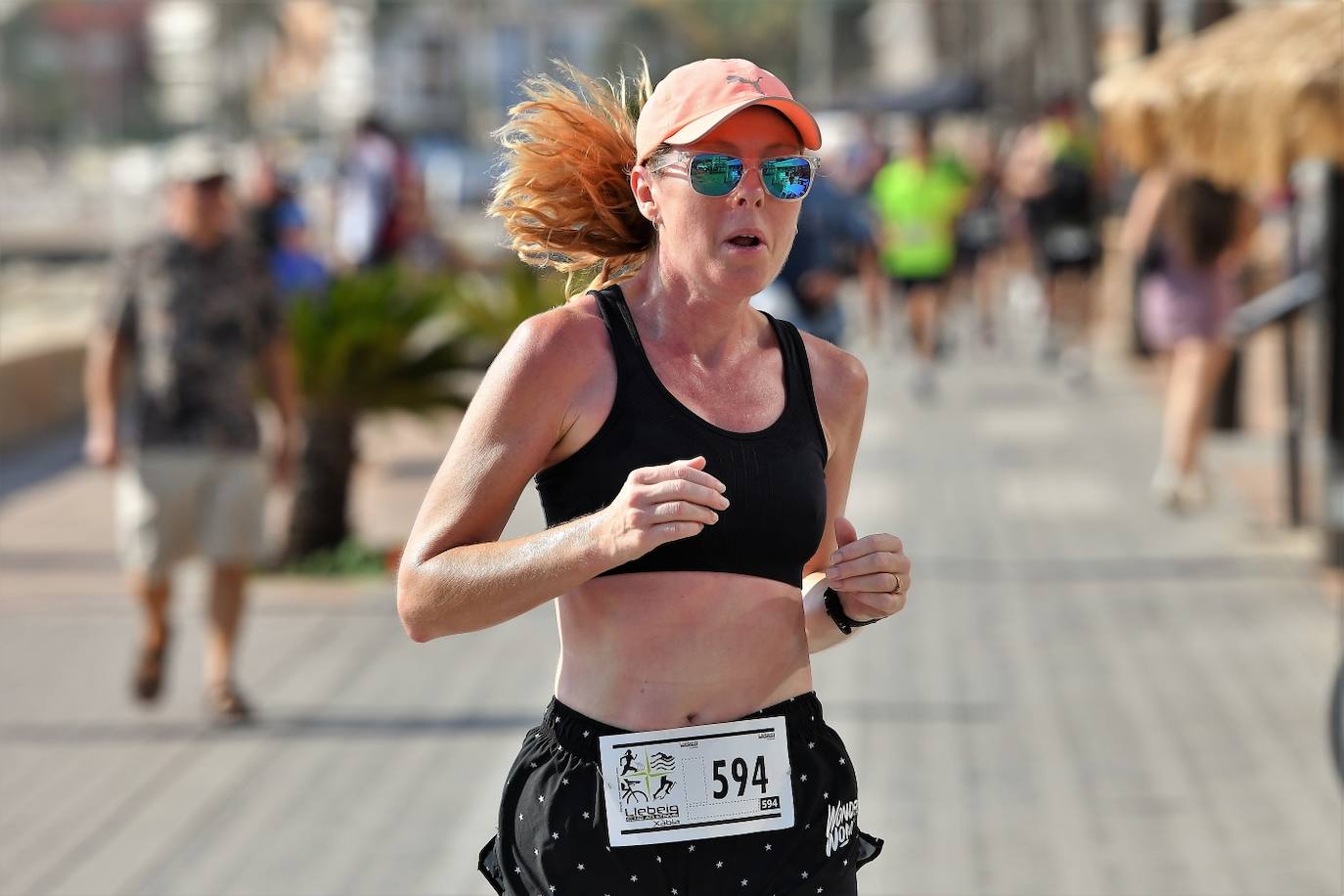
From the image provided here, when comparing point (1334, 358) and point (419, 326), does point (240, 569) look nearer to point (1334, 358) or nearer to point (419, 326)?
point (419, 326)

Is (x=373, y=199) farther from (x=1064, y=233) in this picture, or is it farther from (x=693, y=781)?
(x=693, y=781)

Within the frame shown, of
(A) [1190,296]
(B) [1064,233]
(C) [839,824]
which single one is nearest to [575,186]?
(C) [839,824]

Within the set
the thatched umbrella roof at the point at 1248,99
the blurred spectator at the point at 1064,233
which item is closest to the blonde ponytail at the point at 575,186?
the thatched umbrella roof at the point at 1248,99

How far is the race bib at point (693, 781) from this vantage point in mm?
2896

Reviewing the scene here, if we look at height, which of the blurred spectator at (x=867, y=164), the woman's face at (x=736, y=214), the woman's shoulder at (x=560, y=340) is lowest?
the woman's shoulder at (x=560, y=340)

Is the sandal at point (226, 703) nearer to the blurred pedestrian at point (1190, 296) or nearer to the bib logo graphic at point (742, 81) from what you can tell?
the bib logo graphic at point (742, 81)

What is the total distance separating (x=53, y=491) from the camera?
12820mm

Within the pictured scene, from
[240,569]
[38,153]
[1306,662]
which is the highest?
[38,153]

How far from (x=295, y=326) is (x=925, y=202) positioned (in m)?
7.19

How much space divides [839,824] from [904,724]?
404cm

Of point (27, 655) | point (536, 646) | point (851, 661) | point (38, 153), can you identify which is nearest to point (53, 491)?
point (27, 655)

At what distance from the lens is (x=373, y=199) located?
1455cm

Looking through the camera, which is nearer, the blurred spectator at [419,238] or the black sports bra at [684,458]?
the black sports bra at [684,458]

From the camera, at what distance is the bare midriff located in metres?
2.88
